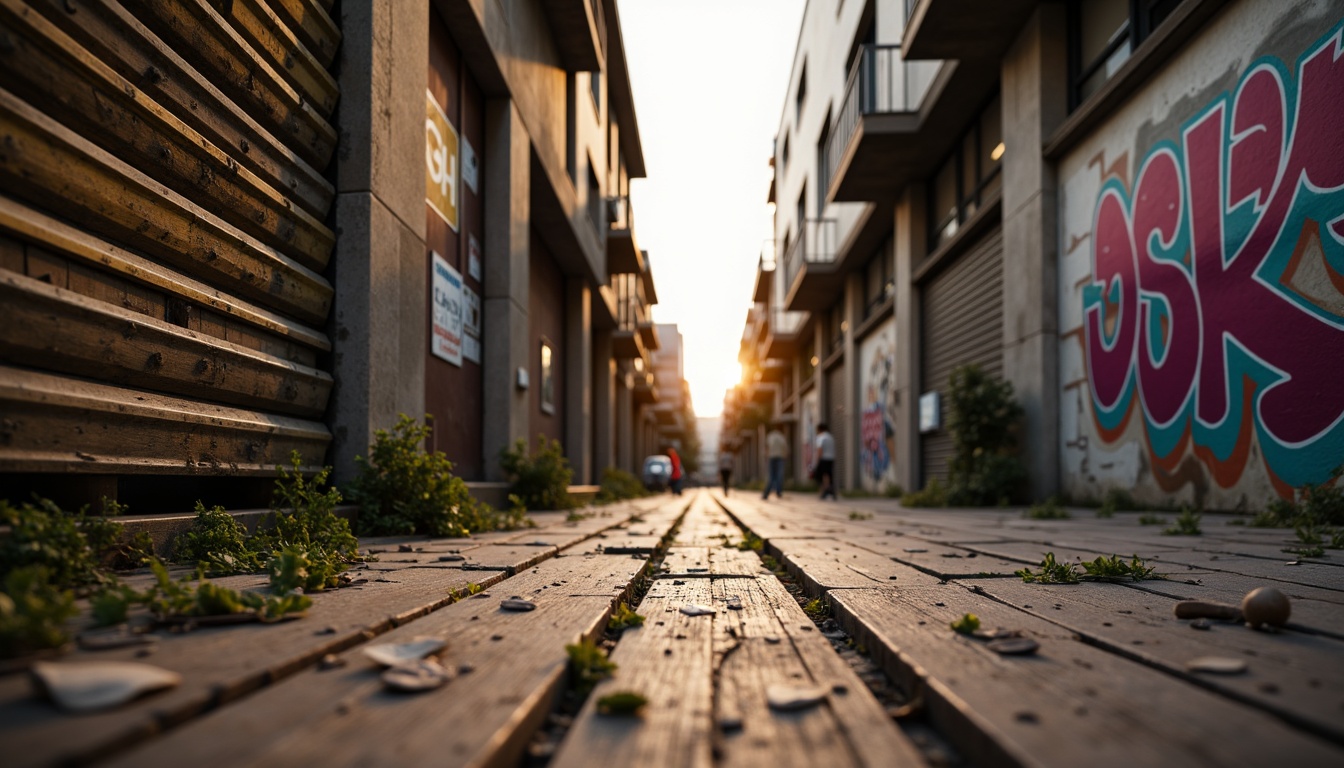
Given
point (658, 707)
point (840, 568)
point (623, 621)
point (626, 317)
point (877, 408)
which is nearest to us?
point (658, 707)

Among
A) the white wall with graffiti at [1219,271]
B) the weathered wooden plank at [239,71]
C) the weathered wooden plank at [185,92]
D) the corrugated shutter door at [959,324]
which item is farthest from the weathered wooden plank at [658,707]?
the corrugated shutter door at [959,324]

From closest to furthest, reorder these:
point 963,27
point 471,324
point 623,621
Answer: point 623,621 < point 471,324 < point 963,27

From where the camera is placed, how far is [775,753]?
1.09 meters

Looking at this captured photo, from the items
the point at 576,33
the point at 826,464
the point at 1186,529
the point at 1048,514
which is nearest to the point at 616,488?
the point at 826,464

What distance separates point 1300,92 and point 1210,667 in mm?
5842

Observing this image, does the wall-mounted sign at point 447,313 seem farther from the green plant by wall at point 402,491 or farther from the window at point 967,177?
the window at point 967,177

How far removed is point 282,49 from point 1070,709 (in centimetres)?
442

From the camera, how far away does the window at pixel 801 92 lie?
2436cm

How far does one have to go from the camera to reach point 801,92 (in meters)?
25.9

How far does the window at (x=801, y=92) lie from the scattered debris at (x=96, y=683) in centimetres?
2497

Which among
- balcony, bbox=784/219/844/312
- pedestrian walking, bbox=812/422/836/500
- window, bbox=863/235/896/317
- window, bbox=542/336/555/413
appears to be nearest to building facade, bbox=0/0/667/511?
window, bbox=542/336/555/413

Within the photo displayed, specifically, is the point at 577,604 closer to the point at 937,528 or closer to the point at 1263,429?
the point at 937,528

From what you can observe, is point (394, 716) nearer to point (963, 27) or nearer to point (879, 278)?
point (963, 27)

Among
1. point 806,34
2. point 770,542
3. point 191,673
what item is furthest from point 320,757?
point 806,34
